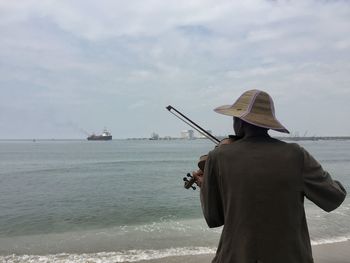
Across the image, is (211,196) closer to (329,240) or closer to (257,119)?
(257,119)

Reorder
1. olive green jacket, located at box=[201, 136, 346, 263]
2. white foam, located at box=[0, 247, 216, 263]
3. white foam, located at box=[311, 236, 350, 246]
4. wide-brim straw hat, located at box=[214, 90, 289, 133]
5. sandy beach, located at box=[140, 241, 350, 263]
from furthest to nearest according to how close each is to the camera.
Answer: white foam, located at box=[311, 236, 350, 246], white foam, located at box=[0, 247, 216, 263], sandy beach, located at box=[140, 241, 350, 263], wide-brim straw hat, located at box=[214, 90, 289, 133], olive green jacket, located at box=[201, 136, 346, 263]

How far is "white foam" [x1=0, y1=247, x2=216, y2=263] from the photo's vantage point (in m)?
9.58

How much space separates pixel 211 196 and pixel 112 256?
813cm

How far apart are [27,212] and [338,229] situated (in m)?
13.0

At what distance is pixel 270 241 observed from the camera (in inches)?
82.7

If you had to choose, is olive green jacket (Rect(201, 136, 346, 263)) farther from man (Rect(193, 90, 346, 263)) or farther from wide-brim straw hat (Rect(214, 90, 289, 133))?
wide-brim straw hat (Rect(214, 90, 289, 133))

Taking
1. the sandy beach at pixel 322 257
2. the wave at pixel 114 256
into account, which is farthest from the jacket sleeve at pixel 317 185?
the wave at pixel 114 256

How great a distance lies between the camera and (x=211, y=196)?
7.46 feet

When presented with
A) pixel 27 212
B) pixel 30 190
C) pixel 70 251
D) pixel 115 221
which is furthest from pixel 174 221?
pixel 30 190

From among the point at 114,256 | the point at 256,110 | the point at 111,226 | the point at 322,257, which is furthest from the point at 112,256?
the point at 256,110

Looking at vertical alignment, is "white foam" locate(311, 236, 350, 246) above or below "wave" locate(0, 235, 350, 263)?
below

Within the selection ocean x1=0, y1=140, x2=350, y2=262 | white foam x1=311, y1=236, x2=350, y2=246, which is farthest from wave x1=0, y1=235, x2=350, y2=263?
white foam x1=311, y1=236, x2=350, y2=246

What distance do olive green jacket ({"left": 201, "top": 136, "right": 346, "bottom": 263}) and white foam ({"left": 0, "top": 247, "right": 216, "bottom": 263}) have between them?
777 centimetres

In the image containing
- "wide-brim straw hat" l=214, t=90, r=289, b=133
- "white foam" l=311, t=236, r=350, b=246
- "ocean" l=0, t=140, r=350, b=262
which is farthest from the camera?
"white foam" l=311, t=236, r=350, b=246
